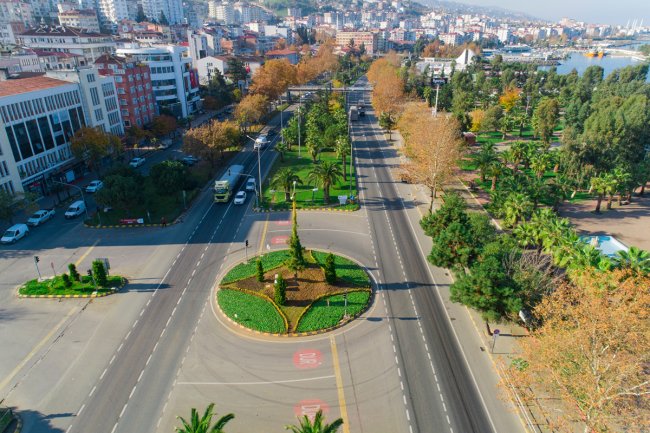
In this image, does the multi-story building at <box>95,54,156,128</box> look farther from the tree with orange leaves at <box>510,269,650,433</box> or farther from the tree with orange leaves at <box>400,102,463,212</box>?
A: the tree with orange leaves at <box>510,269,650,433</box>

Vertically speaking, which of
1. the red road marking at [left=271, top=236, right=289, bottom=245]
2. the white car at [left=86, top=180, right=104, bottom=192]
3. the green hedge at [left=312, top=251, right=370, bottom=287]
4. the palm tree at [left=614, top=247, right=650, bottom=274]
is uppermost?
the palm tree at [left=614, top=247, right=650, bottom=274]

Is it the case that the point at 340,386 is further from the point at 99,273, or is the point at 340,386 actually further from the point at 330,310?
the point at 99,273

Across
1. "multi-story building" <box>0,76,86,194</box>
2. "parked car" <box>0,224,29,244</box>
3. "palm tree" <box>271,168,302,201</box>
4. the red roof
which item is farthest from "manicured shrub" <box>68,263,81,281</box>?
the red roof

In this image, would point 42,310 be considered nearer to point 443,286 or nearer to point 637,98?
point 443,286

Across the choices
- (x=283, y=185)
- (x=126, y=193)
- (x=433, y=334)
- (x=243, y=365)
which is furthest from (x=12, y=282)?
(x=433, y=334)

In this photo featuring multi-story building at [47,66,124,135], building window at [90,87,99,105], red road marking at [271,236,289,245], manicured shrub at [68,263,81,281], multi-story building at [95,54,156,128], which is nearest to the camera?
manicured shrub at [68,263,81,281]

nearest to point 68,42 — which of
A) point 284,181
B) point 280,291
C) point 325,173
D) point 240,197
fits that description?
point 240,197

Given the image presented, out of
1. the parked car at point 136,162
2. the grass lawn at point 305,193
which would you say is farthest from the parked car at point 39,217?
the grass lawn at point 305,193
